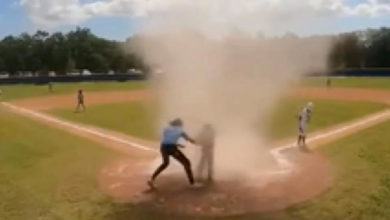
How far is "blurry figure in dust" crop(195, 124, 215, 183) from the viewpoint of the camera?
15.8 meters

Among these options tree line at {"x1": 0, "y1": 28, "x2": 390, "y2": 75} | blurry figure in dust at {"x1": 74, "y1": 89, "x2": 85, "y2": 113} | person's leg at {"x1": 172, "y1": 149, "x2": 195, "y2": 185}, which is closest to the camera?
person's leg at {"x1": 172, "y1": 149, "x2": 195, "y2": 185}

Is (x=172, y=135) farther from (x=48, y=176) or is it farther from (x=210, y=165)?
(x=48, y=176)

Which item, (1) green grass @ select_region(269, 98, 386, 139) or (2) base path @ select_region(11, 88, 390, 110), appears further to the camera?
(2) base path @ select_region(11, 88, 390, 110)

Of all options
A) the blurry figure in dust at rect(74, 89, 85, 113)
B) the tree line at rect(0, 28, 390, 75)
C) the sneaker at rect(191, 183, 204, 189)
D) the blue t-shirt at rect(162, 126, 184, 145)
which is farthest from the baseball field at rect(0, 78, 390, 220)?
the tree line at rect(0, 28, 390, 75)

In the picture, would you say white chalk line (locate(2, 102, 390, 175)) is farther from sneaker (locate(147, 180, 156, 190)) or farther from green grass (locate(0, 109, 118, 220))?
sneaker (locate(147, 180, 156, 190))

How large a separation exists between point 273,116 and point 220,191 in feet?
60.4

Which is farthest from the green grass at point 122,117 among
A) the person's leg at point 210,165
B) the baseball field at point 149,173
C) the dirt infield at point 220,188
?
the person's leg at point 210,165

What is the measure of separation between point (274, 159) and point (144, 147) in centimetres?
632

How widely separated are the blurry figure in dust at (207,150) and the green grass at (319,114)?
34.2ft

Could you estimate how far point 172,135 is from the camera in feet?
48.9

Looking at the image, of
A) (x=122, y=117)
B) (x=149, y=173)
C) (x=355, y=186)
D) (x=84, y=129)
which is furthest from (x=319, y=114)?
(x=149, y=173)

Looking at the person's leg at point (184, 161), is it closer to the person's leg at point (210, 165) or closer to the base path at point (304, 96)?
the person's leg at point (210, 165)

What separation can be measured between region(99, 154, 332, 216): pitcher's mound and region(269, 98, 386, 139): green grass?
9574 mm

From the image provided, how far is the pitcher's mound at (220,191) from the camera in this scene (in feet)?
47.3
